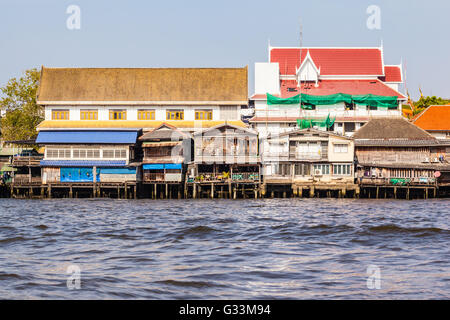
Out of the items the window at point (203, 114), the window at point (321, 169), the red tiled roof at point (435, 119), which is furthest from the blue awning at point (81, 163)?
the red tiled roof at point (435, 119)

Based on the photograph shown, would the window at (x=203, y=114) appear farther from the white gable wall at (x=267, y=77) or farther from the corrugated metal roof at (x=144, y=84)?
the white gable wall at (x=267, y=77)

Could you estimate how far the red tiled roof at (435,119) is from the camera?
64.6 metres

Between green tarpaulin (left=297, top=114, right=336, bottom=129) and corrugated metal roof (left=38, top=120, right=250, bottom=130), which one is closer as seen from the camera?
corrugated metal roof (left=38, top=120, right=250, bottom=130)

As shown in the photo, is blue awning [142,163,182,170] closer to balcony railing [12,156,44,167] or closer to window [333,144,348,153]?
balcony railing [12,156,44,167]

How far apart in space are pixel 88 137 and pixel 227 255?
38062 millimetres

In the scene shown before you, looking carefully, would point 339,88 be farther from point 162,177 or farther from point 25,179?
point 25,179

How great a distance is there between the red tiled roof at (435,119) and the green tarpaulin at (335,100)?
14.5 ft

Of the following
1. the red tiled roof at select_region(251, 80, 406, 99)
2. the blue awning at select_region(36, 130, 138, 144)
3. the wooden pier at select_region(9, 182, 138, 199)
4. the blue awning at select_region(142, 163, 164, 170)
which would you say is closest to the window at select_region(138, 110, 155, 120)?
the blue awning at select_region(36, 130, 138, 144)

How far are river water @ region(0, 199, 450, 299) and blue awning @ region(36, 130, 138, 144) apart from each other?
19.9 metres

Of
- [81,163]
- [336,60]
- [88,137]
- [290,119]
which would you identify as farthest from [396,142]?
[81,163]

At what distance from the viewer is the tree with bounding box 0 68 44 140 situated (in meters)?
67.1

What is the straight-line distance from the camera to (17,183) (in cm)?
5438

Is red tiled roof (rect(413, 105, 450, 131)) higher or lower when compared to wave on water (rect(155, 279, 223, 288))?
higher
